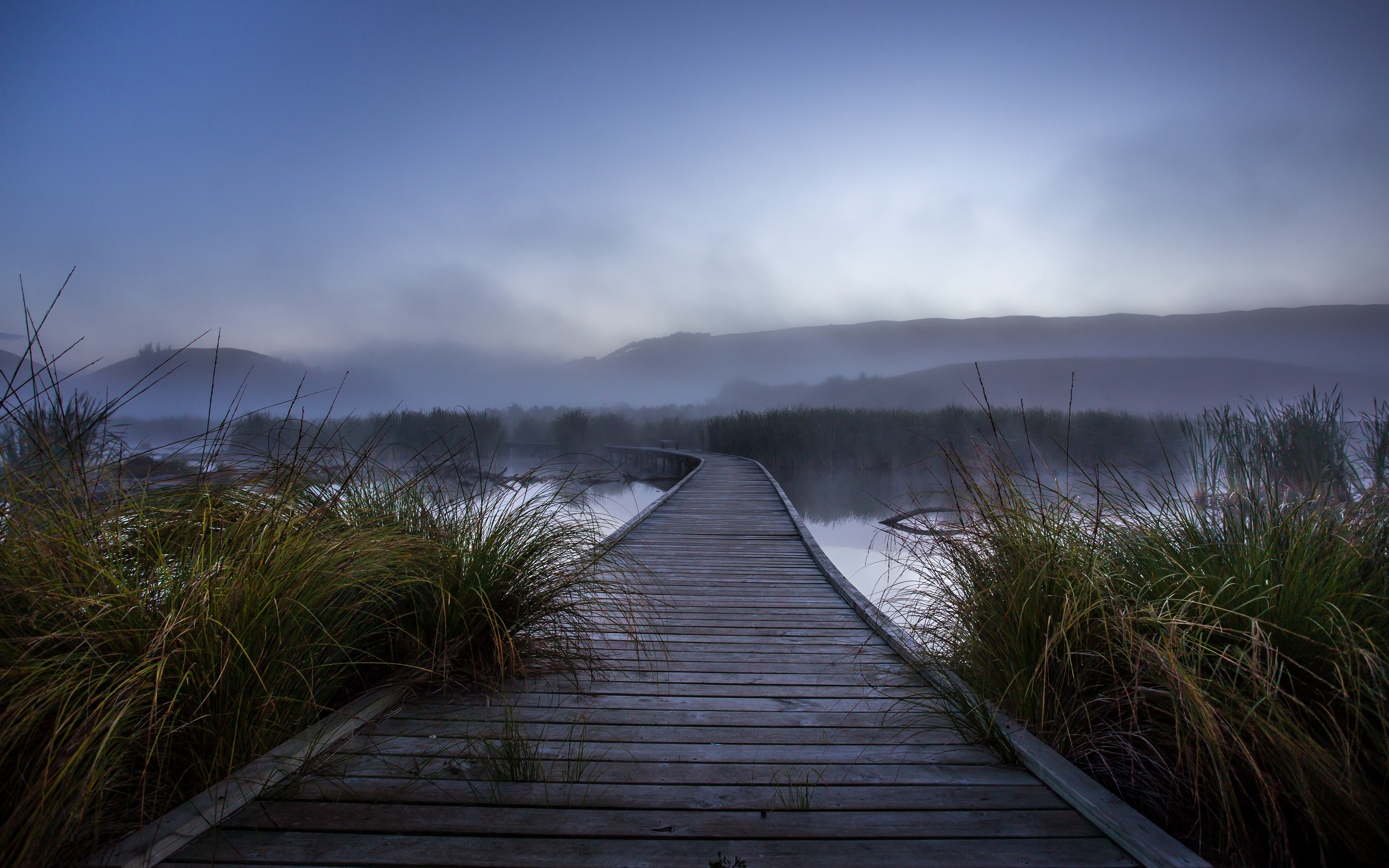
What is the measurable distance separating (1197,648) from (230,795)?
6.46 ft

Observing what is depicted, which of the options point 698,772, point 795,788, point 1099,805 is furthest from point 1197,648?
point 698,772

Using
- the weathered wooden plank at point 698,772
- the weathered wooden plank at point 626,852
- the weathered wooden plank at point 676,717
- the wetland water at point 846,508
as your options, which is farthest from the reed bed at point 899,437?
the weathered wooden plank at point 626,852

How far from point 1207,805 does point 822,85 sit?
491 inches

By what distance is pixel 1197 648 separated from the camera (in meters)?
1.24

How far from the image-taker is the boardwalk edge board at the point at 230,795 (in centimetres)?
99

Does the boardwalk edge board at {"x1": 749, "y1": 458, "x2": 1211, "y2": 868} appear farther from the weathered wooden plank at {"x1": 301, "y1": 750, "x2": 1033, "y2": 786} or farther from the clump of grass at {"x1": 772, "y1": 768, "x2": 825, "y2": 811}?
the clump of grass at {"x1": 772, "y1": 768, "x2": 825, "y2": 811}

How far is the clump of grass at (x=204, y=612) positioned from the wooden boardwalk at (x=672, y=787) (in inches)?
6.3

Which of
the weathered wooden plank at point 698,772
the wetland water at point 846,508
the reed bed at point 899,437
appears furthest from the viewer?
the reed bed at point 899,437

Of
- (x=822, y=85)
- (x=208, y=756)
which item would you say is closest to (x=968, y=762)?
(x=208, y=756)

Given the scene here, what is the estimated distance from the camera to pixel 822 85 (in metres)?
11.2

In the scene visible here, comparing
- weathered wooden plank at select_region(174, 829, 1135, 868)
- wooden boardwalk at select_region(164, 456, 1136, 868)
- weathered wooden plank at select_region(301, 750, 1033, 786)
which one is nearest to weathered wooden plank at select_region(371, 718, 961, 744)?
wooden boardwalk at select_region(164, 456, 1136, 868)

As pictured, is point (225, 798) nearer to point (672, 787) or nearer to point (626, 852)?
point (626, 852)

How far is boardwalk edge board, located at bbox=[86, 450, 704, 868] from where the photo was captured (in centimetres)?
99

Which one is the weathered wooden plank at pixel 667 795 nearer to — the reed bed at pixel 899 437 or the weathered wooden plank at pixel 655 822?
the weathered wooden plank at pixel 655 822
